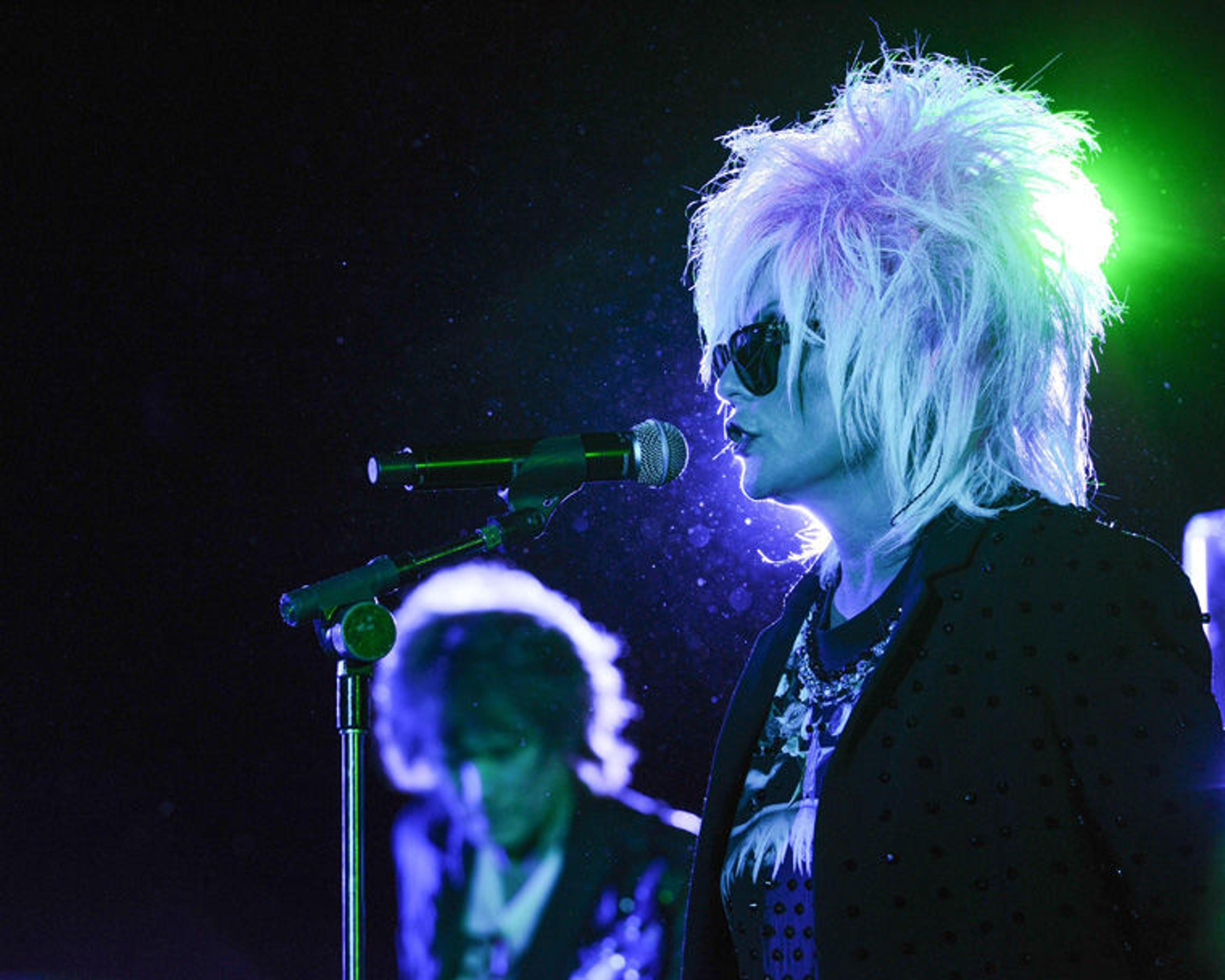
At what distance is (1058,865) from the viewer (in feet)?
4.03

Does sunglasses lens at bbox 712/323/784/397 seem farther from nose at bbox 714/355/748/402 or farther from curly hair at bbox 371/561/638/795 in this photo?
curly hair at bbox 371/561/638/795

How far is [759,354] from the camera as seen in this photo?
1.67 metres

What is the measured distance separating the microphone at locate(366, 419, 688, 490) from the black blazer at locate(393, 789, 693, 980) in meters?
1.35

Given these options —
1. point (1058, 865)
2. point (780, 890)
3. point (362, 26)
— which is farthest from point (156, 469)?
point (1058, 865)

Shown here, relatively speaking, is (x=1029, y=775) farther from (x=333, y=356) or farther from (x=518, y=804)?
(x=333, y=356)

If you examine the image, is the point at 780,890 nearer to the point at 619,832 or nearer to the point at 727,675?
the point at 619,832

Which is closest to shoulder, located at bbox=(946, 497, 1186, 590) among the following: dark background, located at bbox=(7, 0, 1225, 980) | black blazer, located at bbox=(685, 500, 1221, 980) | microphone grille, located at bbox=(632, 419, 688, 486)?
black blazer, located at bbox=(685, 500, 1221, 980)

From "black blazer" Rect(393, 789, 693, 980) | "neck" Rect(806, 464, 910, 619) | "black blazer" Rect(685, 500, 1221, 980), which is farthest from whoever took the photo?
"black blazer" Rect(393, 789, 693, 980)

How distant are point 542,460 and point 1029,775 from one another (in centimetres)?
80

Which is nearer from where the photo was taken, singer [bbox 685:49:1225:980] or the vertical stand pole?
singer [bbox 685:49:1225:980]

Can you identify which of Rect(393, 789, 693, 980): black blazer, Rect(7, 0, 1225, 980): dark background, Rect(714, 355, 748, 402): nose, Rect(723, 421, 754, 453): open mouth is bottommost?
Rect(393, 789, 693, 980): black blazer

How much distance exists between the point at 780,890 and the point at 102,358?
→ 273 cm

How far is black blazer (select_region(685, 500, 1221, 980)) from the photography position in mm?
1172

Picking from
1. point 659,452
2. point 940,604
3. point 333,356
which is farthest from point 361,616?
point 333,356
